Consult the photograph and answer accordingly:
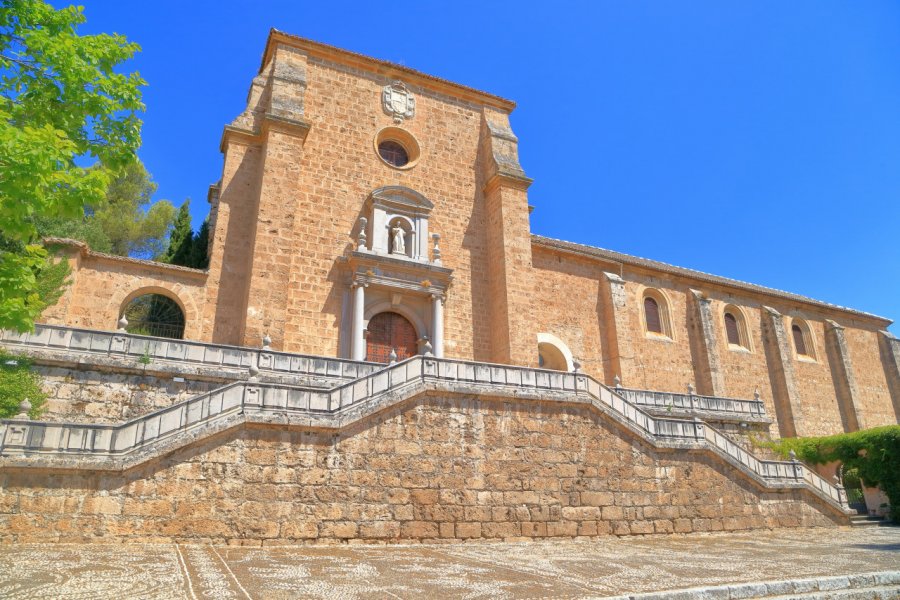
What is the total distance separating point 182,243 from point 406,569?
703 inches

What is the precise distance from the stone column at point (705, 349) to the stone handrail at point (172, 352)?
54.3 ft

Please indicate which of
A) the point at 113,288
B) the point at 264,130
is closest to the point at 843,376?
the point at 264,130

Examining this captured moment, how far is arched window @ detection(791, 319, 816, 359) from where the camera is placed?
94.3 ft

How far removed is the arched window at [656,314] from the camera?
2416cm

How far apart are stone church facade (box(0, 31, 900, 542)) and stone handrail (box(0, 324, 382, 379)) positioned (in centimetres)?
4

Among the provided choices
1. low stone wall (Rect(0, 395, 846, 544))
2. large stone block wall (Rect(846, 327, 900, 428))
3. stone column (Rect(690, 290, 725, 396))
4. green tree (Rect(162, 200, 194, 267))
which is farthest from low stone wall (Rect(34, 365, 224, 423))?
large stone block wall (Rect(846, 327, 900, 428))

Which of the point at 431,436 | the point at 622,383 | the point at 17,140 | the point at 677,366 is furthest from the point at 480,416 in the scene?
the point at 677,366

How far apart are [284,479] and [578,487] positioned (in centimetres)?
548

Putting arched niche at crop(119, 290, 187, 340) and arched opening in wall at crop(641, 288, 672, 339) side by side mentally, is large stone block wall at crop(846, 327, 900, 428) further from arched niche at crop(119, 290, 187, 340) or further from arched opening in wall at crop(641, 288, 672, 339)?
arched niche at crop(119, 290, 187, 340)

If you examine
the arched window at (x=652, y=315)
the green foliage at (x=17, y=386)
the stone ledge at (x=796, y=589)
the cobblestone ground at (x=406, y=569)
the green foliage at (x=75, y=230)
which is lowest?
the stone ledge at (x=796, y=589)

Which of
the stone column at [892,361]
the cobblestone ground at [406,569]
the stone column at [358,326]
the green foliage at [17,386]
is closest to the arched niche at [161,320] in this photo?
the stone column at [358,326]

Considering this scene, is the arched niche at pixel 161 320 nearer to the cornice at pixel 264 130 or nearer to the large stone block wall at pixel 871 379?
the cornice at pixel 264 130

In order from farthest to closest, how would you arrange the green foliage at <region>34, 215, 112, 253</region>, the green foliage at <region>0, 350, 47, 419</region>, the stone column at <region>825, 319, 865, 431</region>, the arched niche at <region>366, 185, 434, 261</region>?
the stone column at <region>825, 319, 865, 431</region> → the green foliage at <region>34, 215, 112, 253</region> → the arched niche at <region>366, 185, 434, 261</region> → the green foliage at <region>0, 350, 47, 419</region>

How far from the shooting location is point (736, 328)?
26969 millimetres
